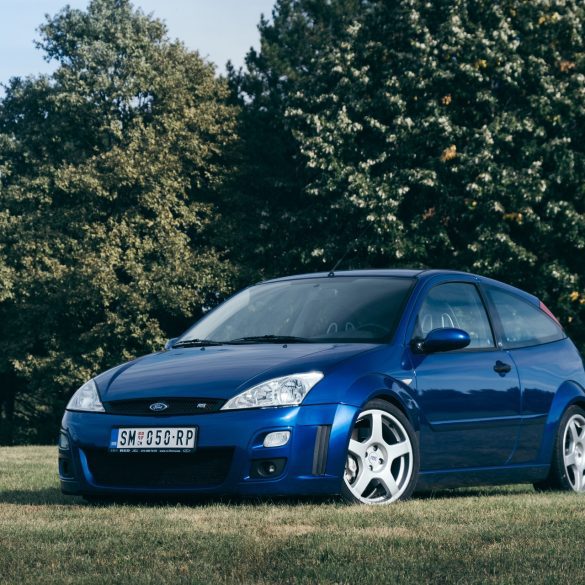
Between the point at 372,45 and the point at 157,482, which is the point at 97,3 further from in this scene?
the point at 157,482

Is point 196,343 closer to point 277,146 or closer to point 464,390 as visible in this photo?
point 464,390

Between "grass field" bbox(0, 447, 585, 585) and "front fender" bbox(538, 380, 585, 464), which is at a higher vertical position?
"front fender" bbox(538, 380, 585, 464)

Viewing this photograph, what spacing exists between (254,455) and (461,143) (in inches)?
985

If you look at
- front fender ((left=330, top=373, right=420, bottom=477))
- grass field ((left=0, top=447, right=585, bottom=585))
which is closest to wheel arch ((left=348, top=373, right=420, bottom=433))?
front fender ((left=330, top=373, right=420, bottom=477))

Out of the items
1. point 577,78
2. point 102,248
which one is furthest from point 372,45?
point 102,248

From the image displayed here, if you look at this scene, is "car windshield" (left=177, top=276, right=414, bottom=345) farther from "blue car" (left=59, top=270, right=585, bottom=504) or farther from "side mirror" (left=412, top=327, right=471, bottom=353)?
"side mirror" (left=412, top=327, right=471, bottom=353)

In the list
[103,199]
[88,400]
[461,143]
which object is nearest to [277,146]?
[103,199]

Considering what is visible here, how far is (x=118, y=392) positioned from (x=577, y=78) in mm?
24462

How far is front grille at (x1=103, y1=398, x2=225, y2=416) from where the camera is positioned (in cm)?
718

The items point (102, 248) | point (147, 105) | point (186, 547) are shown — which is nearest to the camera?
point (186, 547)

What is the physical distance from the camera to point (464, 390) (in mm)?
8234

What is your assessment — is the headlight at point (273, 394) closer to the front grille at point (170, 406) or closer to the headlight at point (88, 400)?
the front grille at point (170, 406)

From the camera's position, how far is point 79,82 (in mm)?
40438

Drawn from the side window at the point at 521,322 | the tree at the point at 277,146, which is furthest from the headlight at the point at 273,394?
the tree at the point at 277,146
